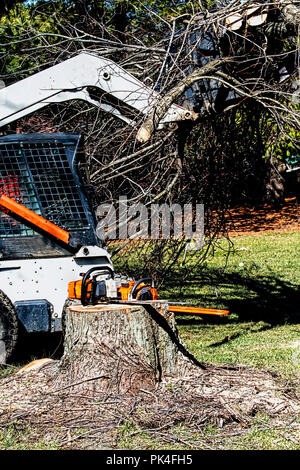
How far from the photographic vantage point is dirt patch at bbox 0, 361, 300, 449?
4.34 metres

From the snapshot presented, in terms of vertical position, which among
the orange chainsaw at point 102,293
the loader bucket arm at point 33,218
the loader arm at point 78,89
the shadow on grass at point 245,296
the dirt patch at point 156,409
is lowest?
the shadow on grass at point 245,296

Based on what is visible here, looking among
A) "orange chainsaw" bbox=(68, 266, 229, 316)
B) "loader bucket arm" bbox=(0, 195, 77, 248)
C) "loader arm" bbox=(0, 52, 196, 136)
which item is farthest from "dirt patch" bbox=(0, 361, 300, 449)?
"loader arm" bbox=(0, 52, 196, 136)

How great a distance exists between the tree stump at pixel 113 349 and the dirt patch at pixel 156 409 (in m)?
0.09

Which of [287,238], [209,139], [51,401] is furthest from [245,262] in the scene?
[51,401]

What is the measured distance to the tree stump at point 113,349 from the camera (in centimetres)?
501

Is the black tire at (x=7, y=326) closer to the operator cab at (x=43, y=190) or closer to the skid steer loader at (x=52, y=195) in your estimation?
the skid steer loader at (x=52, y=195)

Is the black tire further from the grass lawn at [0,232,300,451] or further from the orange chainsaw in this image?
the orange chainsaw

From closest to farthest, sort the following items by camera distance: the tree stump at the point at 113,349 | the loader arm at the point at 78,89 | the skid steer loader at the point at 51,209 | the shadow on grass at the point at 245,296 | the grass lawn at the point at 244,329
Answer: the grass lawn at the point at 244,329, the tree stump at the point at 113,349, the loader arm at the point at 78,89, the skid steer loader at the point at 51,209, the shadow on grass at the point at 245,296

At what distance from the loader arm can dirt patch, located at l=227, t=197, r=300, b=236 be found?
10853mm

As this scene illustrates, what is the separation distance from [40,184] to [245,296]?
4.89 metres

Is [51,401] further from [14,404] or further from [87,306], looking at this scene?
[87,306]

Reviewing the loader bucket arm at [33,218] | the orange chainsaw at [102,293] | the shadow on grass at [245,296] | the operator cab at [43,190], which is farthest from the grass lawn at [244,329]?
the loader bucket arm at [33,218]

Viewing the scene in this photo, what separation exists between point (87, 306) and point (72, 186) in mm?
1258

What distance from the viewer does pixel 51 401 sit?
4895mm
